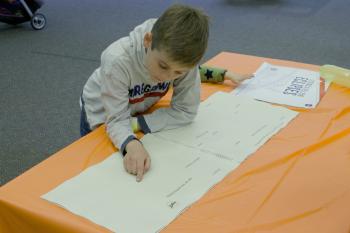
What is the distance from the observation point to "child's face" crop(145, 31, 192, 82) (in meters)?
0.80

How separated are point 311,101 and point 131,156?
553 mm

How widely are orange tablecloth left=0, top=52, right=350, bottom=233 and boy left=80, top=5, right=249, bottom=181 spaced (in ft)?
0.24

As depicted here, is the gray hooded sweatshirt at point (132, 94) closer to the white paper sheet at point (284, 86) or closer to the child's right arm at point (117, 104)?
the child's right arm at point (117, 104)

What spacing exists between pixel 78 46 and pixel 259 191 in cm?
234

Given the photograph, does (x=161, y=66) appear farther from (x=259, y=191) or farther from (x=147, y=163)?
(x=259, y=191)

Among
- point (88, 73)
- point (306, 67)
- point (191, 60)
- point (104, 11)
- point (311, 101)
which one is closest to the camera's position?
point (191, 60)

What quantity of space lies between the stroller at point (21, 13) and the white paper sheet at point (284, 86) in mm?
2279

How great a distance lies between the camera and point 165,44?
0.79 metres

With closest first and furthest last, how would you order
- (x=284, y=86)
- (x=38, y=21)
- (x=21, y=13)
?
(x=284, y=86)
(x=21, y=13)
(x=38, y=21)

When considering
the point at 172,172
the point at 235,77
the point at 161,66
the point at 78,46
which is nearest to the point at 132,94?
the point at 161,66

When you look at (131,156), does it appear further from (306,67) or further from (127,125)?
(306,67)

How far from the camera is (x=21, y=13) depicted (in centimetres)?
301

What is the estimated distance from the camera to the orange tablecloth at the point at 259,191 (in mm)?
644

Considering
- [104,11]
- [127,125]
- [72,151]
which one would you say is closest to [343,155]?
[127,125]
